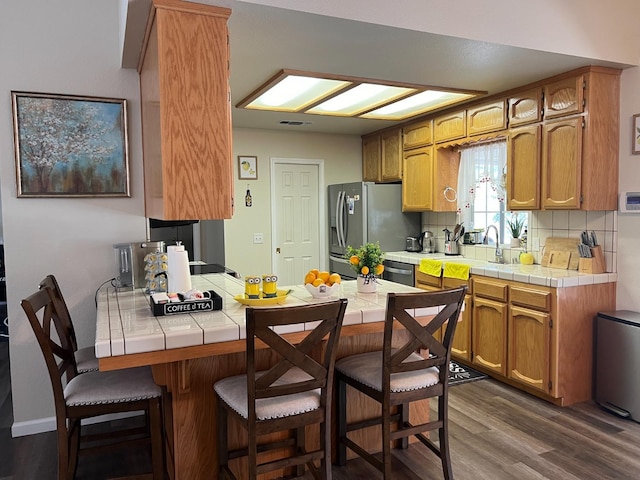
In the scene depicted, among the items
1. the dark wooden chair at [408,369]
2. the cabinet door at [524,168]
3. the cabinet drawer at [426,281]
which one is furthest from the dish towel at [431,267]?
the dark wooden chair at [408,369]

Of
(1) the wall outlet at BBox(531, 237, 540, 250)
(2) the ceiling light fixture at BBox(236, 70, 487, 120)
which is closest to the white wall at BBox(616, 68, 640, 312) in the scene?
(1) the wall outlet at BBox(531, 237, 540, 250)

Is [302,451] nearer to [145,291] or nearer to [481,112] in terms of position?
[145,291]

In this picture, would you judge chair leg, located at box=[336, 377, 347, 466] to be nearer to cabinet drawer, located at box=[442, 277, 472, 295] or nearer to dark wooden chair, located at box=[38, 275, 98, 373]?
dark wooden chair, located at box=[38, 275, 98, 373]

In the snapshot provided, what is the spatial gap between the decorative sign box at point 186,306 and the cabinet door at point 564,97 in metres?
2.80

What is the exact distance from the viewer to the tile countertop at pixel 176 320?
1.97 metres

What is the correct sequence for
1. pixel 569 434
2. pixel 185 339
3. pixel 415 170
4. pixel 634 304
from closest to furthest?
pixel 185 339 < pixel 569 434 < pixel 634 304 < pixel 415 170

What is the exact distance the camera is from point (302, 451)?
234 cm

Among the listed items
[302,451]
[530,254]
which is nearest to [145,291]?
[302,451]

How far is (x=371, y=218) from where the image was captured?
17.6 feet

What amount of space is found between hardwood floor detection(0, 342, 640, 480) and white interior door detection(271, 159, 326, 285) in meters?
2.97

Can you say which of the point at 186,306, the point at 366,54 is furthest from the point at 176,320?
the point at 366,54

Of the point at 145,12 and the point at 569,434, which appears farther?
the point at 569,434

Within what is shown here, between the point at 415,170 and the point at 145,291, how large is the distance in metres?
3.20

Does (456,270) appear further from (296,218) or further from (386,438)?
(296,218)
